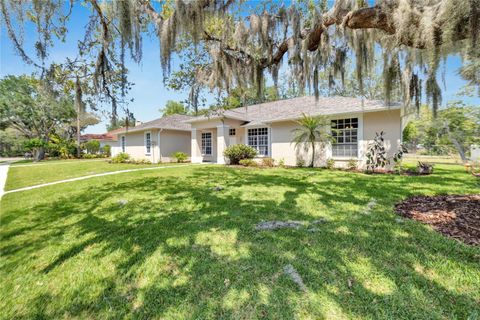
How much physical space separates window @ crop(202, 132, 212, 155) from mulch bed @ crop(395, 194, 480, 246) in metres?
13.5

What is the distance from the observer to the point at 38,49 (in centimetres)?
471

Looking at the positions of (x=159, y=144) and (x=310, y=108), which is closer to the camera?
(x=310, y=108)

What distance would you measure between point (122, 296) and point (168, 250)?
0.84 metres

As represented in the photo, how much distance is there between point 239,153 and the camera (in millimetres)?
13234

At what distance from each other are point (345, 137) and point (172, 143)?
1269 cm

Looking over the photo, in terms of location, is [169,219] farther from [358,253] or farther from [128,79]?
[128,79]

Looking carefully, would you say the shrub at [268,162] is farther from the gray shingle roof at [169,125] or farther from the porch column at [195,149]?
the gray shingle roof at [169,125]

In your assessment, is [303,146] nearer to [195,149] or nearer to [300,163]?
[300,163]

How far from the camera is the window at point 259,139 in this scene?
45.9 ft

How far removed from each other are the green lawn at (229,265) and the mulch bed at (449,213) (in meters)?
0.27

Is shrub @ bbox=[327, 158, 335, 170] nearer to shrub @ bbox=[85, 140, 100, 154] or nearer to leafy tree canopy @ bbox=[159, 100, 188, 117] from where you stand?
shrub @ bbox=[85, 140, 100, 154]

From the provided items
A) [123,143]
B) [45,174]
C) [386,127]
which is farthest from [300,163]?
[123,143]

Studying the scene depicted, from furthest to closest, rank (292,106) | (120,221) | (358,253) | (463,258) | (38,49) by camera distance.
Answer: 1. (292,106)
2. (38,49)
3. (120,221)
4. (358,253)
5. (463,258)

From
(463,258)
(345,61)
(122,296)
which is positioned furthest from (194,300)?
(345,61)
